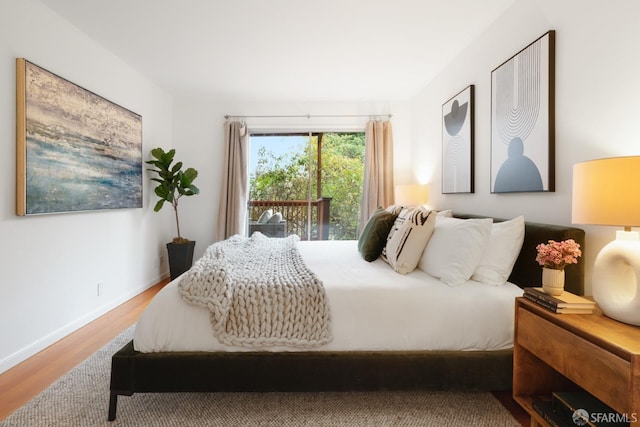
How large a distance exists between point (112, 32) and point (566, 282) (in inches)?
147

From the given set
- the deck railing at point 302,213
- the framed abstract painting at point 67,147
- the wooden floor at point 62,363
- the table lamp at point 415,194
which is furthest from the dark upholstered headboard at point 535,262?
the framed abstract painting at point 67,147

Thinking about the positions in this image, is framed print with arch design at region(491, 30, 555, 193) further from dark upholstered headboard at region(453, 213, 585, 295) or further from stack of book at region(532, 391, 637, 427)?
stack of book at region(532, 391, 637, 427)

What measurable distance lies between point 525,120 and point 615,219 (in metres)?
1.16

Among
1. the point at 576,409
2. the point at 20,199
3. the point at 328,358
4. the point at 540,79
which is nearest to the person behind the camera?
the point at 576,409

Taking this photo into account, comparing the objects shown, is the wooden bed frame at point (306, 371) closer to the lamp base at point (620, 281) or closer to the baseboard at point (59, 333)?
the lamp base at point (620, 281)

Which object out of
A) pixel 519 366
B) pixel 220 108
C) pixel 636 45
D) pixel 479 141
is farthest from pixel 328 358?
pixel 220 108

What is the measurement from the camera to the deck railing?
180 inches

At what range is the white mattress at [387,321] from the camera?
59.6 inches

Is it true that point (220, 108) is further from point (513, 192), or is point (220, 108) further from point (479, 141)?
point (513, 192)

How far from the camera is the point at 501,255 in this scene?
1.79 meters

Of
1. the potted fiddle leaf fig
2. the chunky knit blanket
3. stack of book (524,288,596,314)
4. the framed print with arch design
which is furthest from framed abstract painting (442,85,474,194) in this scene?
the potted fiddle leaf fig

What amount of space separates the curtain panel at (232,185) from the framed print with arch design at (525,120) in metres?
3.10

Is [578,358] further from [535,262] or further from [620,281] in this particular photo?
[535,262]

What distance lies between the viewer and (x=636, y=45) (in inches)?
55.1
